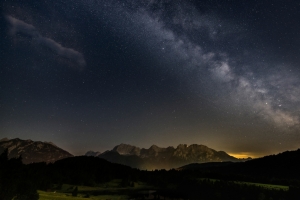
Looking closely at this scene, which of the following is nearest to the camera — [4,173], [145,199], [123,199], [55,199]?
[4,173]

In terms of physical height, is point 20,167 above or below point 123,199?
above

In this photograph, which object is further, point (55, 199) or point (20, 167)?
point (55, 199)

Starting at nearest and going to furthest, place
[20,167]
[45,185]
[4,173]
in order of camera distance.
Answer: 1. [4,173]
2. [20,167]
3. [45,185]

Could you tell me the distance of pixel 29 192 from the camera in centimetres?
6588

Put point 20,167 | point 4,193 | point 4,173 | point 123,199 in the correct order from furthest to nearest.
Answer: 1. point 123,199
2. point 20,167
3. point 4,173
4. point 4,193

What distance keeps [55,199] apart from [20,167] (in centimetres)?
1523

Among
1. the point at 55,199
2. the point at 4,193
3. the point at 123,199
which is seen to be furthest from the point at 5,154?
the point at 123,199

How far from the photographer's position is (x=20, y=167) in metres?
67.1

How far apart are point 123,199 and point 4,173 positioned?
122 meters

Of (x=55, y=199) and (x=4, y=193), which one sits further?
(x=55, y=199)

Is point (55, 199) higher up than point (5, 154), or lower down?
lower down

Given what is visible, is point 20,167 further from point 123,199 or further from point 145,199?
point 145,199

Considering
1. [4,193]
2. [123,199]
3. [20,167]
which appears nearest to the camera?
[4,193]

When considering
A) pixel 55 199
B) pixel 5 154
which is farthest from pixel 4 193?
pixel 55 199
